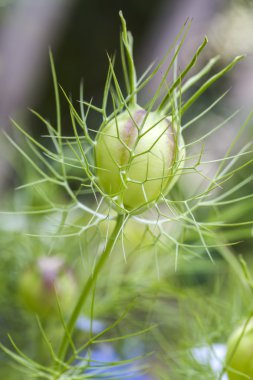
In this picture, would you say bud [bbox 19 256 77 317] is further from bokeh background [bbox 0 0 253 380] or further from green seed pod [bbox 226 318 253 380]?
green seed pod [bbox 226 318 253 380]

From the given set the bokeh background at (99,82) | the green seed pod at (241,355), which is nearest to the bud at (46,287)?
the bokeh background at (99,82)

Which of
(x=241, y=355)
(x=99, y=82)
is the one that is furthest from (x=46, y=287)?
(x=99, y=82)

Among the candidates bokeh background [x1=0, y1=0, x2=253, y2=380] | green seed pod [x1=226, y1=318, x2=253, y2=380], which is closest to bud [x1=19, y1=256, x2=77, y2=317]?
bokeh background [x1=0, y1=0, x2=253, y2=380]

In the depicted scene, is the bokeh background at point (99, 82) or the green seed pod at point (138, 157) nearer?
the green seed pod at point (138, 157)

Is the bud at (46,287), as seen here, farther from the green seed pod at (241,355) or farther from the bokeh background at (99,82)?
the green seed pod at (241,355)

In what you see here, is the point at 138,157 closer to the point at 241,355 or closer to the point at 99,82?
the point at 241,355

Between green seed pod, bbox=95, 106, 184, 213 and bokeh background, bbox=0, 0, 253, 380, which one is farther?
bokeh background, bbox=0, 0, 253, 380
